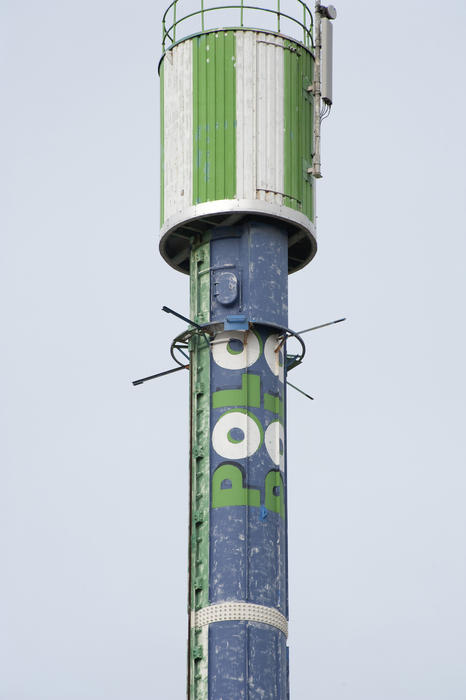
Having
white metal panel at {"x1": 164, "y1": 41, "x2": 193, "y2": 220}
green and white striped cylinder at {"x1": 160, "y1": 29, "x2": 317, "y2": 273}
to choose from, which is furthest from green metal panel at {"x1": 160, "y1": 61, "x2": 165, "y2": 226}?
white metal panel at {"x1": 164, "y1": 41, "x2": 193, "y2": 220}

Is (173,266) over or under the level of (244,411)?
over

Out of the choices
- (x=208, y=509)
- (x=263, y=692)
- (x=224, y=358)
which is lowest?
(x=263, y=692)

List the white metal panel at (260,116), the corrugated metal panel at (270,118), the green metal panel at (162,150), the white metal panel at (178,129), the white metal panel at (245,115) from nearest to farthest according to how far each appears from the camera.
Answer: the white metal panel at (245,115), the white metal panel at (260,116), the corrugated metal panel at (270,118), the white metal panel at (178,129), the green metal panel at (162,150)

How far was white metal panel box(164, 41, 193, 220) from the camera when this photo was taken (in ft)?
329

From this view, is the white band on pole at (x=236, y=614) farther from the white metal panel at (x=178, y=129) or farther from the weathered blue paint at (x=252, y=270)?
the white metal panel at (x=178, y=129)

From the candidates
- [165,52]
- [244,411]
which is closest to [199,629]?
[244,411]

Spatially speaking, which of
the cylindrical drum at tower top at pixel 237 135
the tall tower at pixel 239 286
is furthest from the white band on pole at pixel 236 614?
the cylindrical drum at tower top at pixel 237 135

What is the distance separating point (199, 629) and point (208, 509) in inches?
187

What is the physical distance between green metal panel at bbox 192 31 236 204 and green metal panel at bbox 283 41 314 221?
7.49 ft

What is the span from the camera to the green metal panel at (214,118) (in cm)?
9931

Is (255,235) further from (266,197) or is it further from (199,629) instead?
(199,629)

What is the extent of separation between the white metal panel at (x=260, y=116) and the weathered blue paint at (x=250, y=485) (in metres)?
1.76

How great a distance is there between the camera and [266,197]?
99.2 meters

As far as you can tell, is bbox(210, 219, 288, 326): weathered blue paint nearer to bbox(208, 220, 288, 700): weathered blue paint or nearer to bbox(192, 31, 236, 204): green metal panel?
bbox(208, 220, 288, 700): weathered blue paint
